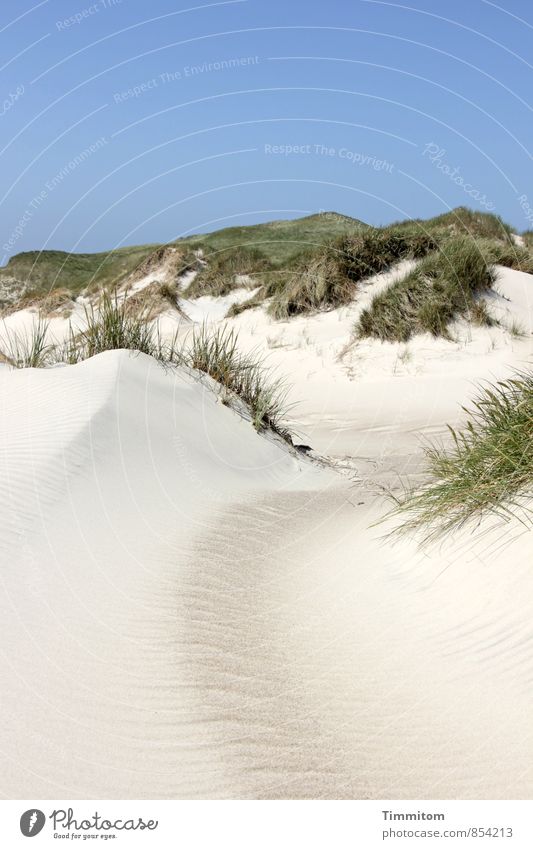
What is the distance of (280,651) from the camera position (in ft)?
13.6

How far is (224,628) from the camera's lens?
4.41 meters

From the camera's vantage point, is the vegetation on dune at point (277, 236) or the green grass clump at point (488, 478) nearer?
the green grass clump at point (488, 478)

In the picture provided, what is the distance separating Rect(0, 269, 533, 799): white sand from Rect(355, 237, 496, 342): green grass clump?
5.97 meters

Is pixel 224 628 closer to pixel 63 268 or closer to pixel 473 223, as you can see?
pixel 473 223

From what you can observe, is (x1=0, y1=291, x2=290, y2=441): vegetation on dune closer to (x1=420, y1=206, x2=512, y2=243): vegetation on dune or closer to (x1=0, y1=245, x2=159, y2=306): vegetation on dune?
(x1=420, y1=206, x2=512, y2=243): vegetation on dune

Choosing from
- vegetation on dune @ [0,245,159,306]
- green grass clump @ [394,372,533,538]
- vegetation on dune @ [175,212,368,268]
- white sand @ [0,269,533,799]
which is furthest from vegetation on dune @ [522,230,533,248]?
green grass clump @ [394,372,533,538]

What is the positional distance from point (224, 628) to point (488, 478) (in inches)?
70.7

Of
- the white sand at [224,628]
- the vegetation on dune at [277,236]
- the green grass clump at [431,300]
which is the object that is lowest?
the white sand at [224,628]

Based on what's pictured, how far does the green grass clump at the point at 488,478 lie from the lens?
4531 mm

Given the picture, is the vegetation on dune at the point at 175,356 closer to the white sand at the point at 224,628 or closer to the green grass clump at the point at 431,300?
the white sand at the point at 224,628

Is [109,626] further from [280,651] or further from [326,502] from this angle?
[326,502]

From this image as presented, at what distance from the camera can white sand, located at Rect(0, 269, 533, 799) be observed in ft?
10.3

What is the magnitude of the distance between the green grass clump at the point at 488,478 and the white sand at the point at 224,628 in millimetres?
187

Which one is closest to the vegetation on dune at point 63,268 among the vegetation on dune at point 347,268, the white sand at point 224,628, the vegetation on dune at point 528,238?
the vegetation on dune at point 347,268
